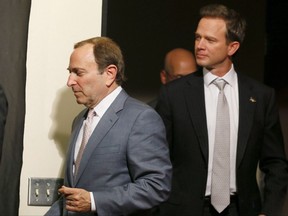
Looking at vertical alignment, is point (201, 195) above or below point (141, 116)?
below

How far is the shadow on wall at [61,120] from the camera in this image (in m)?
2.57

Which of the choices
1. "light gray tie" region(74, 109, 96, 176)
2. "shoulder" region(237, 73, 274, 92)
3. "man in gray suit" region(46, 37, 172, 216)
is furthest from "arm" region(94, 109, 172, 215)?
"shoulder" region(237, 73, 274, 92)

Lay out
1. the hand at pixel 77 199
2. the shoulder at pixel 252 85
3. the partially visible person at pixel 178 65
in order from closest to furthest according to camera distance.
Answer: the hand at pixel 77 199 < the shoulder at pixel 252 85 < the partially visible person at pixel 178 65

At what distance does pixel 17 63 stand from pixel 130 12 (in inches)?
77.5

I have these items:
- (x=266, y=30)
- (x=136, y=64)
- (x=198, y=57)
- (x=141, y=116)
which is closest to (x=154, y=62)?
(x=136, y=64)

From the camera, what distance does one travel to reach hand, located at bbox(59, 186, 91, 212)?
6.62 feet

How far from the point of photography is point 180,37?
431 centimetres

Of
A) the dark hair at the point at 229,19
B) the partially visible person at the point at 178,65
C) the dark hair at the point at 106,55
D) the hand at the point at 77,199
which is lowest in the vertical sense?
the hand at the point at 77,199

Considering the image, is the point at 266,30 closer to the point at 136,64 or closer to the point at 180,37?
the point at 180,37

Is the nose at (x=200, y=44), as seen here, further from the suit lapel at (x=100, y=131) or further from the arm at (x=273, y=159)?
the suit lapel at (x=100, y=131)

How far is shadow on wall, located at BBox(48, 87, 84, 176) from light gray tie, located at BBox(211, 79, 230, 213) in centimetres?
57

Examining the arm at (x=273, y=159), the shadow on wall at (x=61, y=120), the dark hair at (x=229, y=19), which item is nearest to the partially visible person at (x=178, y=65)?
→ the dark hair at (x=229, y=19)

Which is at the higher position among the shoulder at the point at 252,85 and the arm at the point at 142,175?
the shoulder at the point at 252,85

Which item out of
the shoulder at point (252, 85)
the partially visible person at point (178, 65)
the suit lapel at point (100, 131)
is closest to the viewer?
the suit lapel at point (100, 131)
